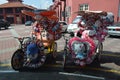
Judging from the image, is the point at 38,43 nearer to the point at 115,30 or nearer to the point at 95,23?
the point at 95,23

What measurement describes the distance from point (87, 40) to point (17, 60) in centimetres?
231

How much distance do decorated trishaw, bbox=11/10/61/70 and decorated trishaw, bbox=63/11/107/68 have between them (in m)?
0.76

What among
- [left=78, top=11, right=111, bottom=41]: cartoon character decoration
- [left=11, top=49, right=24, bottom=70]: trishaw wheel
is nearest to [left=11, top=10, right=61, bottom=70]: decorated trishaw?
[left=11, top=49, right=24, bottom=70]: trishaw wheel

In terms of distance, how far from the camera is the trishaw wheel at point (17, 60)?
23.3 feet

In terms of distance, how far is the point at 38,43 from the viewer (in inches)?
297

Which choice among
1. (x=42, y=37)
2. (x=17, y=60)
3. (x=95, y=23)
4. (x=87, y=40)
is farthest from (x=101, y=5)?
(x=17, y=60)

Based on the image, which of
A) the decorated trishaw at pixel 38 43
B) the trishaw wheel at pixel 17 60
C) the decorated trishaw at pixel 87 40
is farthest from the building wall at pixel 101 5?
the trishaw wheel at pixel 17 60

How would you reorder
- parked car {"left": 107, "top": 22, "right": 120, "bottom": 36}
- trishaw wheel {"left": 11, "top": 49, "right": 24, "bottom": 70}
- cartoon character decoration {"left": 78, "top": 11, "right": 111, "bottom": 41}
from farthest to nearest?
parked car {"left": 107, "top": 22, "right": 120, "bottom": 36}
cartoon character decoration {"left": 78, "top": 11, "right": 111, "bottom": 41}
trishaw wheel {"left": 11, "top": 49, "right": 24, "bottom": 70}

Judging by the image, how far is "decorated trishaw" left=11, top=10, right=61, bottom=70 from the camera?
728 centimetres

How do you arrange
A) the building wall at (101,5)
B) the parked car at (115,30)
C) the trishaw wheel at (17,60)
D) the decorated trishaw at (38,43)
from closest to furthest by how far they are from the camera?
the trishaw wheel at (17,60) → the decorated trishaw at (38,43) → the parked car at (115,30) → the building wall at (101,5)

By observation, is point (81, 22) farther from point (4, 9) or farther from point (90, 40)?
point (4, 9)

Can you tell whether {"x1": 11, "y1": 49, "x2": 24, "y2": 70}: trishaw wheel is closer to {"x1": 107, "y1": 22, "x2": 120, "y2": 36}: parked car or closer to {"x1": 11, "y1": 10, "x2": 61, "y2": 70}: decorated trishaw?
{"x1": 11, "y1": 10, "x2": 61, "y2": 70}: decorated trishaw

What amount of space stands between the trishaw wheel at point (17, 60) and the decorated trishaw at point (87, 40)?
4.45 feet

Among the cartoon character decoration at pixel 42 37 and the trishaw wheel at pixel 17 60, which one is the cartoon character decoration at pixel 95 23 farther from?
the trishaw wheel at pixel 17 60
